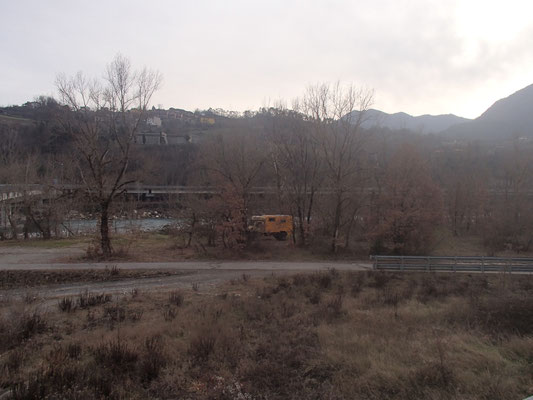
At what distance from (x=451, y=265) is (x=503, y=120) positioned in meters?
112

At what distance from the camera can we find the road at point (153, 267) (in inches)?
609

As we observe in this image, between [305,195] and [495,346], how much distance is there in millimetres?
22987

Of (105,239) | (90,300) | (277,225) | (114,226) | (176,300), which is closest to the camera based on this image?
(90,300)

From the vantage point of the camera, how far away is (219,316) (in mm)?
10094

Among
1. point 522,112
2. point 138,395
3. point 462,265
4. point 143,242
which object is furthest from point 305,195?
point 522,112

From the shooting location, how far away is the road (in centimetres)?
1548

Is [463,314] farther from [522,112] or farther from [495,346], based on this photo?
[522,112]

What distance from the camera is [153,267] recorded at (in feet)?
65.5

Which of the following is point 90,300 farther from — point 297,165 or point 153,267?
point 297,165

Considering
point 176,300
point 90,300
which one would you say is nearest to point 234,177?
point 176,300

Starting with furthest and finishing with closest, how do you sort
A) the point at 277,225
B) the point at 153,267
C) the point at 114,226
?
the point at 114,226 < the point at 277,225 < the point at 153,267

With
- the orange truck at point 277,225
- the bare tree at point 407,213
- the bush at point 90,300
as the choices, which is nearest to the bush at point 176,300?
the bush at point 90,300

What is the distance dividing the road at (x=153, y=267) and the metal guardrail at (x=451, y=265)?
161 cm

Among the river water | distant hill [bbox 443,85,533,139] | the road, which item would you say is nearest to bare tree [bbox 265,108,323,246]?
the road
